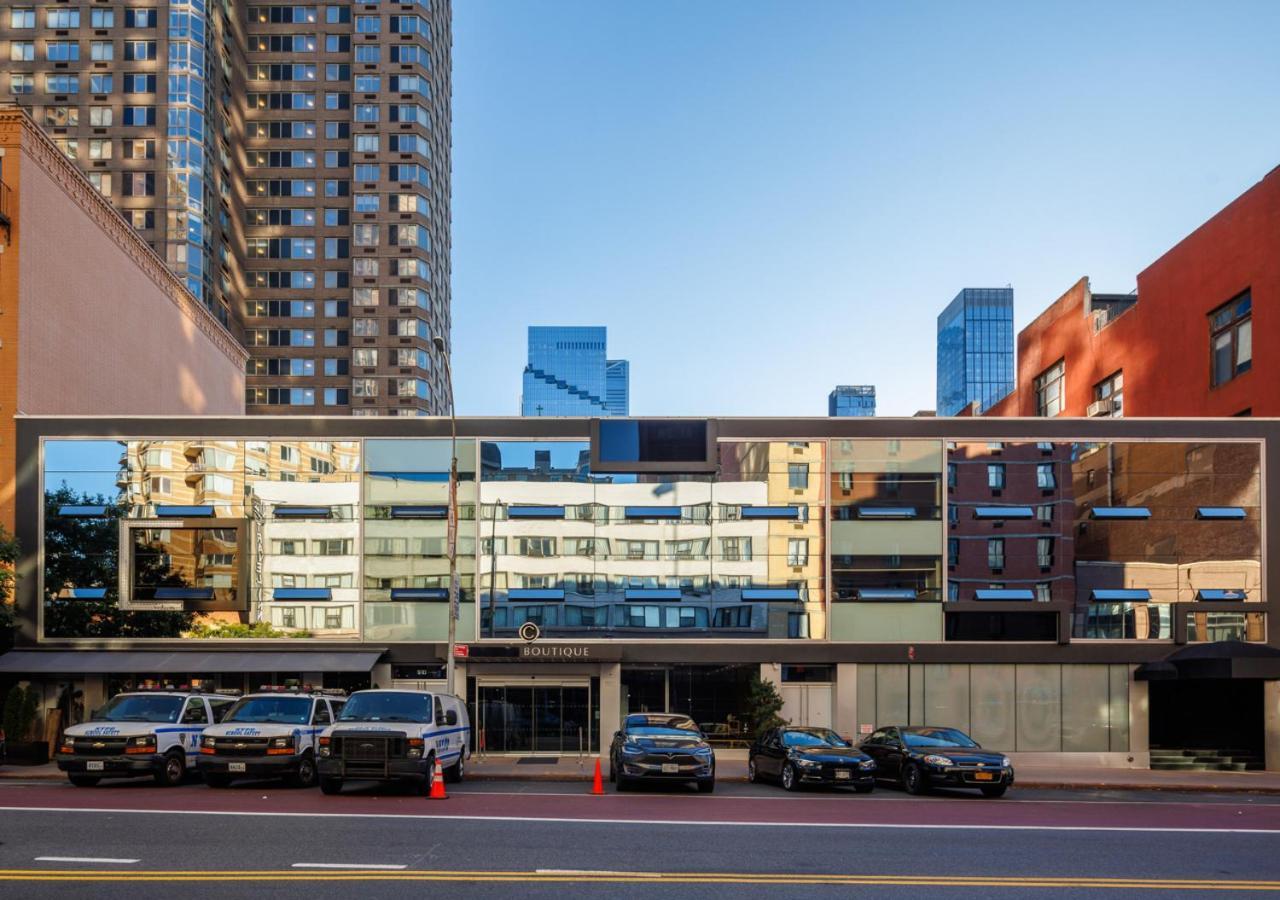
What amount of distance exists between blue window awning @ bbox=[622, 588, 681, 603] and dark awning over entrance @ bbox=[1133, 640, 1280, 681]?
13570mm

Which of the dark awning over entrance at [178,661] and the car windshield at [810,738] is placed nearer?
the car windshield at [810,738]

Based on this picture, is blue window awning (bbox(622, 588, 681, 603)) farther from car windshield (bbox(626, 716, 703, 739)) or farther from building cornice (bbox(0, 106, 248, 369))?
building cornice (bbox(0, 106, 248, 369))

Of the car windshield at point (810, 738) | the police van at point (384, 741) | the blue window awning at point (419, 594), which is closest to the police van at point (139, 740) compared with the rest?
the police van at point (384, 741)

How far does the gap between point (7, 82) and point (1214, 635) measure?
90603 millimetres

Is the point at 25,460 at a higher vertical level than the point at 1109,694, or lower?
higher

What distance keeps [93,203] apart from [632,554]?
2190 centimetres

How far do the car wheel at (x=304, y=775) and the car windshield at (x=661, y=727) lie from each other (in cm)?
621

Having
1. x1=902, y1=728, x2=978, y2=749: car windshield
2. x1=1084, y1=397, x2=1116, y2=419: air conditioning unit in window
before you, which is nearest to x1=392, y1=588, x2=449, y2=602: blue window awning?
x1=902, y1=728, x2=978, y2=749: car windshield

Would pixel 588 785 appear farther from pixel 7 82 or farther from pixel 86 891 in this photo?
pixel 7 82

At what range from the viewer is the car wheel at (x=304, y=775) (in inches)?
826

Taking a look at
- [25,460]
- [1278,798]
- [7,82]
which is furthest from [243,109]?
[1278,798]

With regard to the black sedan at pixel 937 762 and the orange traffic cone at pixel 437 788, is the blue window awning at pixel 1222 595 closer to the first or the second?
the black sedan at pixel 937 762

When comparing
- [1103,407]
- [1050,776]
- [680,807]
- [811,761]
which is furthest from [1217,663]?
[680,807]

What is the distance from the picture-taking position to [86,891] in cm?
→ 1088
